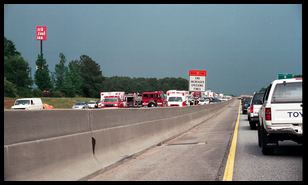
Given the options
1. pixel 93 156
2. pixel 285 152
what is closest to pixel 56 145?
pixel 93 156

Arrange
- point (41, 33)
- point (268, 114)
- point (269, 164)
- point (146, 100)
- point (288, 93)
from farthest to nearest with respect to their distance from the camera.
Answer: point (41, 33) < point (146, 100) < point (288, 93) < point (268, 114) < point (269, 164)

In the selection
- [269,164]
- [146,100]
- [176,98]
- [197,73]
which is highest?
[197,73]

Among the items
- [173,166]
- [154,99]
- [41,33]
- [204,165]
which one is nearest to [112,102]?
[154,99]

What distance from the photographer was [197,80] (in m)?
50.1

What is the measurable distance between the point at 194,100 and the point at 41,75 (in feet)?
67.2

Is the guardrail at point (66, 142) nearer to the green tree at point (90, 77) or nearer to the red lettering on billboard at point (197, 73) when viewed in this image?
the red lettering on billboard at point (197, 73)

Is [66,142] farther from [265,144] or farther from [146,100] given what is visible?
[146,100]

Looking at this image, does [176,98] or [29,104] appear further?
[176,98]

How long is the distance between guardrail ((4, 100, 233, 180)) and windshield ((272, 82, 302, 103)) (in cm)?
419

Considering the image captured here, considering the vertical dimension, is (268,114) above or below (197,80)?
below

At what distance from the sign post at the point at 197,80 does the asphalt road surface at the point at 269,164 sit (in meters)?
33.2

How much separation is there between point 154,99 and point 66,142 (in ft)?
181

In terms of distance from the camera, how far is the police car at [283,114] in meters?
13.3

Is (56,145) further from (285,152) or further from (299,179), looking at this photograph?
(285,152)
